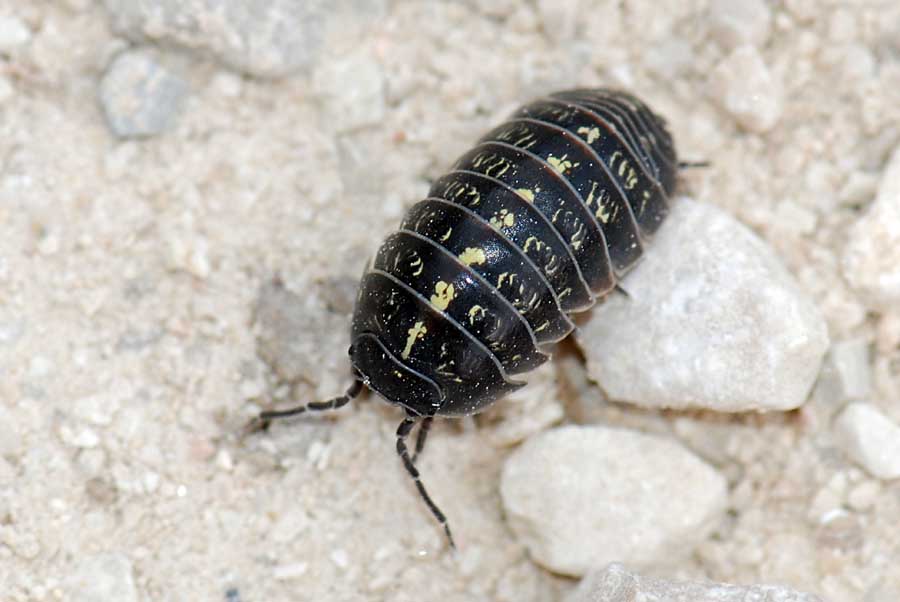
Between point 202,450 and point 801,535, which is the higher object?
point 801,535

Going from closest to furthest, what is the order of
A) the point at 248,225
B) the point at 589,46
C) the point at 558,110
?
the point at 558,110, the point at 248,225, the point at 589,46

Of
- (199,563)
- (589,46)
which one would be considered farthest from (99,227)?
(589,46)

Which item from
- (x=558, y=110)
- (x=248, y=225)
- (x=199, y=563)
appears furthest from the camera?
(x=248, y=225)

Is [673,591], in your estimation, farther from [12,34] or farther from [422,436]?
[12,34]

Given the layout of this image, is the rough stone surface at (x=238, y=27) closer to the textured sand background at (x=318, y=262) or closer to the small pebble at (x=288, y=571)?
the textured sand background at (x=318, y=262)

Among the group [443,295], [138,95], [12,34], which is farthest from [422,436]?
[12,34]

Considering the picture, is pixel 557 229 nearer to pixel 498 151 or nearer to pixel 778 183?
pixel 498 151
